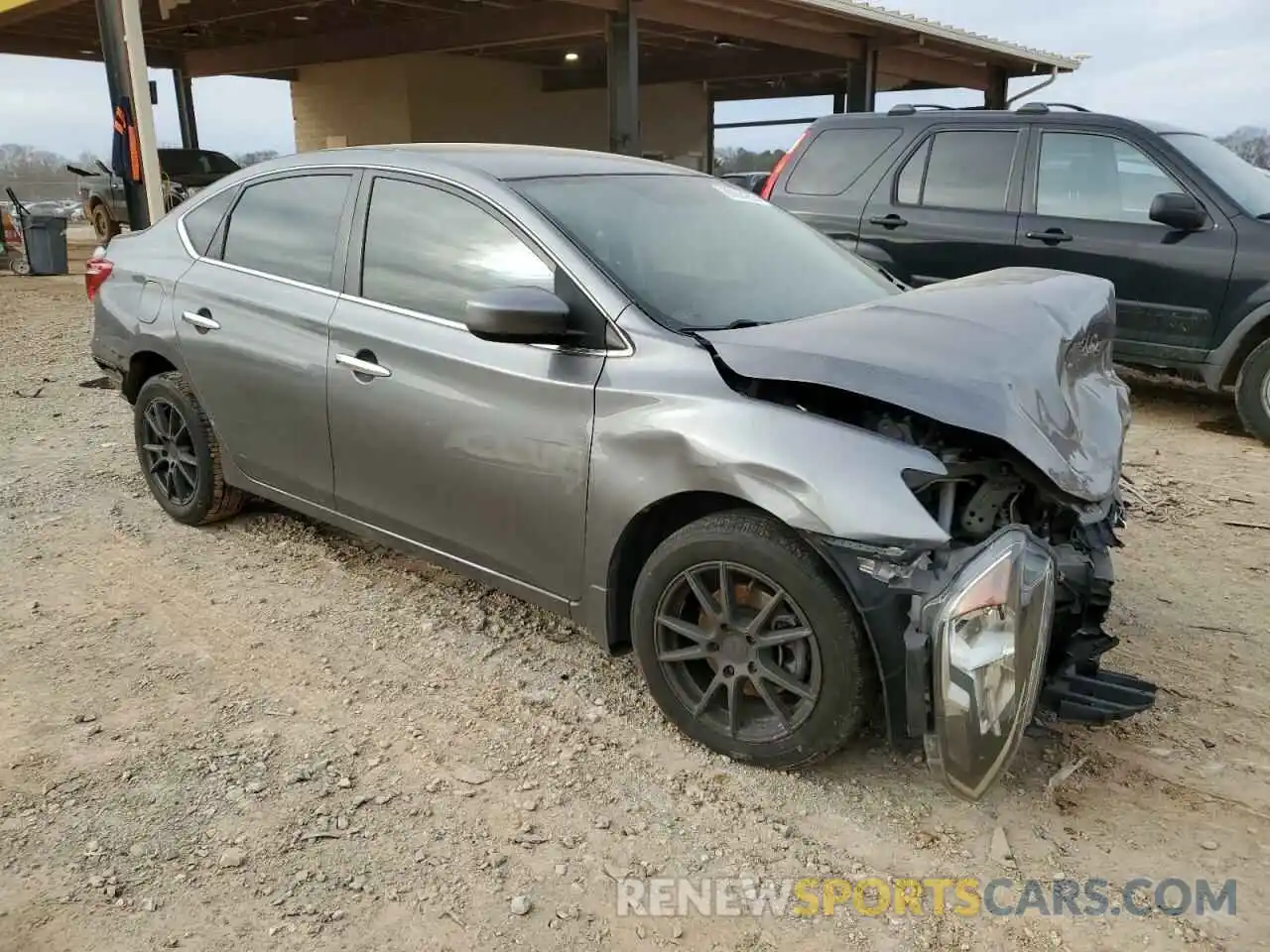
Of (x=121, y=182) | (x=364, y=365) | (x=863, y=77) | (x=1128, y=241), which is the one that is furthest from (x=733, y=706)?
(x=121, y=182)

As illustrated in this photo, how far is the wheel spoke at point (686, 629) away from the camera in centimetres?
286

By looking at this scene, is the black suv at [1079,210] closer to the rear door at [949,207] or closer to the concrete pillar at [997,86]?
the rear door at [949,207]

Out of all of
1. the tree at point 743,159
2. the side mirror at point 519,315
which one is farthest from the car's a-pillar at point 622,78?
the tree at point 743,159

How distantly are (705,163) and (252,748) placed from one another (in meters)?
23.0

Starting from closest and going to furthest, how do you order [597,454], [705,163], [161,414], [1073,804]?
1. [1073,804]
2. [597,454]
3. [161,414]
4. [705,163]

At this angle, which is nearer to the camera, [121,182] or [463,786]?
[463,786]

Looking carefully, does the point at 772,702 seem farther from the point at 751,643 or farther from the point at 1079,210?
the point at 1079,210

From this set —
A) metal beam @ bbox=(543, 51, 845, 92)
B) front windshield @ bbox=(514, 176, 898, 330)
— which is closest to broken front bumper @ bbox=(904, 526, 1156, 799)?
front windshield @ bbox=(514, 176, 898, 330)

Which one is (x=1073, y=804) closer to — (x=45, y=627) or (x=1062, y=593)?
(x=1062, y=593)

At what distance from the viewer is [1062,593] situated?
275 cm

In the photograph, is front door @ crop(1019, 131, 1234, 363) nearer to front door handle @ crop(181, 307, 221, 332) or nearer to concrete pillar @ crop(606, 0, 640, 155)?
front door handle @ crop(181, 307, 221, 332)

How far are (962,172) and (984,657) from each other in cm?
547

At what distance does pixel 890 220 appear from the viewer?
7188 millimetres

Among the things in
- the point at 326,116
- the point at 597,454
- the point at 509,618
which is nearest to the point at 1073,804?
the point at 597,454
